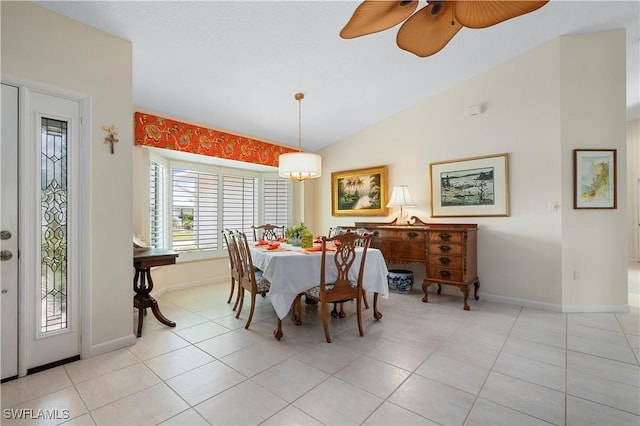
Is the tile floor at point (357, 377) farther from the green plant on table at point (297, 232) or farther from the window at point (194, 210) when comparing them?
the window at point (194, 210)

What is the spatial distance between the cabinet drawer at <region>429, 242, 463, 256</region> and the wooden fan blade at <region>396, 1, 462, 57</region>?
237 centimetres

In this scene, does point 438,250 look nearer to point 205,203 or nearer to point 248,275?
point 248,275

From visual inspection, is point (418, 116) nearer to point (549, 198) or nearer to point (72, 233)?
point (549, 198)

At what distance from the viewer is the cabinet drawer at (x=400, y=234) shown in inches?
153

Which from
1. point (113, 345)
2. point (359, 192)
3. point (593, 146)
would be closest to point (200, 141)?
point (359, 192)

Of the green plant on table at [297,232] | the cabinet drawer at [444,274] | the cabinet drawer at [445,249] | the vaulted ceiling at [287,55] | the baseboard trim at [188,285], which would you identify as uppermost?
the vaulted ceiling at [287,55]

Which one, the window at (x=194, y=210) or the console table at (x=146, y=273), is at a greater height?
the window at (x=194, y=210)

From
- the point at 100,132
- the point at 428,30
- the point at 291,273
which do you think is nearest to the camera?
the point at 428,30

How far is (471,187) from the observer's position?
12.8ft

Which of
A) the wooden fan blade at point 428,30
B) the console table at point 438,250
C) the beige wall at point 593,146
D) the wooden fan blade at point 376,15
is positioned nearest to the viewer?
the wooden fan blade at point 376,15

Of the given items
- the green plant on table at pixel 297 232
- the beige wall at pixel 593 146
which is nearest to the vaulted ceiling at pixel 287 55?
the beige wall at pixel 593 146

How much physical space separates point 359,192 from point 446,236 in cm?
189

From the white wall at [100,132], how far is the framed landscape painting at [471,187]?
3806mm

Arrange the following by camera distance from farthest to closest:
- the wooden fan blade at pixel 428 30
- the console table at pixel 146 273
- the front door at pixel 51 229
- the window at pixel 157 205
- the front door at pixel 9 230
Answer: the window at pixel 157 205, the console table at pixel 146 273, the front door at pixel 51 229, the front door at pixel 9 230, the wooden fan blade at pixel 428 30
